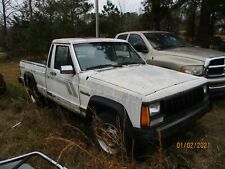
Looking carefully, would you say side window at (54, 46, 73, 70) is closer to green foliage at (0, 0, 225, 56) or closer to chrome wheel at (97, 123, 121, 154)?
chrome wheel at (97, 123, 121, 154)

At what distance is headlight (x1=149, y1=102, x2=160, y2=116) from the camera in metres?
3.36

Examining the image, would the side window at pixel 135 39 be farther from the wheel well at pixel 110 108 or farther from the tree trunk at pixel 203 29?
the tree trunk at pixel 203 29

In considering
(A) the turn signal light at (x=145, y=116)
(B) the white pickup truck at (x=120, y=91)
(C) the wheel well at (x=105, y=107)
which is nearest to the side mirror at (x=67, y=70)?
(B) the white pickup truck at (x=120, y=91)

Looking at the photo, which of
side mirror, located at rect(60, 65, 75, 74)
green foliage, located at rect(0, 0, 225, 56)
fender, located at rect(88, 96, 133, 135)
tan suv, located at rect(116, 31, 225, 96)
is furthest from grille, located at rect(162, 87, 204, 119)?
green foliage, located at rect(0, 0, 225, 56)

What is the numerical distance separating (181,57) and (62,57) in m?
2.78

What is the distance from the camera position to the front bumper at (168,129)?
333 centimetres

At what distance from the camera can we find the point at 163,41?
738 cm

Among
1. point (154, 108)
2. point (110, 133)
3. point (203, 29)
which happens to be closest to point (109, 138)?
point (110, 133)

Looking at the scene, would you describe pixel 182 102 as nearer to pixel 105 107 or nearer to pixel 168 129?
pixel 168 129

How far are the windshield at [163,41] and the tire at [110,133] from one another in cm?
366

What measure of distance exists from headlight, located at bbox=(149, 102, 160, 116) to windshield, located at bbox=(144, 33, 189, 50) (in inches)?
148

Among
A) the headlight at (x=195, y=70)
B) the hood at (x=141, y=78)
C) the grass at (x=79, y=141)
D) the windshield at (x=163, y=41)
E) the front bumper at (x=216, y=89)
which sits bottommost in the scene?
the grass at (x=79, y=141)

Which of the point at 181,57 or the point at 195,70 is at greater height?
the point at 181,57

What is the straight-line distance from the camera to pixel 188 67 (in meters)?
5.75
